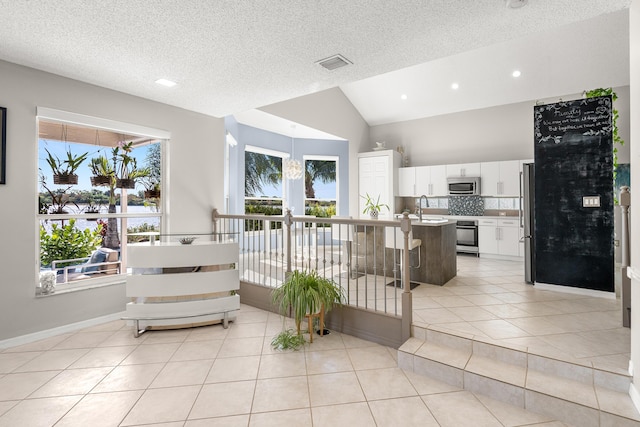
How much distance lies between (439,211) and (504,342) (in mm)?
4828

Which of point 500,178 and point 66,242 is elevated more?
point 500,178

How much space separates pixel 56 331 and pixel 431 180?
6425 millimetres

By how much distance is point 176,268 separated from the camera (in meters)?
3.57

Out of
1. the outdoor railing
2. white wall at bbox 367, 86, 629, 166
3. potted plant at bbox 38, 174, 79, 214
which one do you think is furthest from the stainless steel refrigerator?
potted plant at bbox 38, 174, 79, 214

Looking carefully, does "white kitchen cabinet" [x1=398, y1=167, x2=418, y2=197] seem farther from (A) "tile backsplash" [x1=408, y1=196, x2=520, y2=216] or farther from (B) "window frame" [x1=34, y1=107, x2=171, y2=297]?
(B) "window frame" [x1=34, y1=107, x2=171, y2=297]

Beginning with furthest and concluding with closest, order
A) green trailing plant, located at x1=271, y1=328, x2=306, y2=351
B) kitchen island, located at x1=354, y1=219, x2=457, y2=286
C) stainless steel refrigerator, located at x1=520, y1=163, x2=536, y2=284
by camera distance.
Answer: kitchen island, located at x1=354, y1=219, x2=457, y2=286 → stainless steel refrigerator, located at x1=520, y1=163, x2=536, y2=284 → green trailing plant, located at x1=271, y1=328, x2=306, y2=351

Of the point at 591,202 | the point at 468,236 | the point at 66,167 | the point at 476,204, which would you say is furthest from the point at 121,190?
the point at 476,204

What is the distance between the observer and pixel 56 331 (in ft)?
10.6

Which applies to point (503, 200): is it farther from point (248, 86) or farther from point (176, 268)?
point (176, 268)

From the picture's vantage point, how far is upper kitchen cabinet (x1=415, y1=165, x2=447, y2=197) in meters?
6.65

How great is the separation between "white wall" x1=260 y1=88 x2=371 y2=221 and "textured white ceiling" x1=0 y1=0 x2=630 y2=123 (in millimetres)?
2391

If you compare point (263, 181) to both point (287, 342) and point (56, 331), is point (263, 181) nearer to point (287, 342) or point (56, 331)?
point (56, 331)

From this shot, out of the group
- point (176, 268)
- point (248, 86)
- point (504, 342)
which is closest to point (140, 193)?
point (176, 268)

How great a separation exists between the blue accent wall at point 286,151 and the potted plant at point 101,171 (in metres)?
2.32
